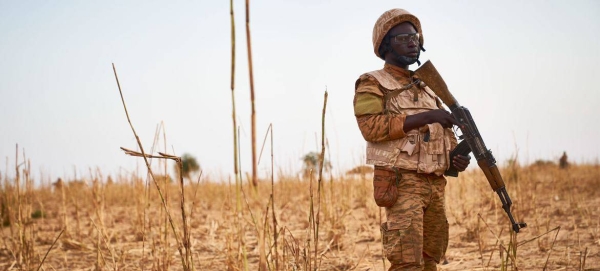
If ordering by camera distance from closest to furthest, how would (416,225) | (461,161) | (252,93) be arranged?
(252,93) < (416,225) < (461,161)

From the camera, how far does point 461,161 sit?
218 centimetres

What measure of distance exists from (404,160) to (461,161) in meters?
0.29

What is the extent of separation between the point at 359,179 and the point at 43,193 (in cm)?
561

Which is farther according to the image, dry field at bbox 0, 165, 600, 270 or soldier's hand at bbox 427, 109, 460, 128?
dry field at bbox 0, 165, 600, 270

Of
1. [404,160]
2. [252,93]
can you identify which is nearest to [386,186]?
[404,160]

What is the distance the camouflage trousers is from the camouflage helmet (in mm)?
665

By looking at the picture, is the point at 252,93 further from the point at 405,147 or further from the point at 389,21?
the point at 389,21

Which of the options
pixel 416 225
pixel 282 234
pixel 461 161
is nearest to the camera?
pixel 282 234

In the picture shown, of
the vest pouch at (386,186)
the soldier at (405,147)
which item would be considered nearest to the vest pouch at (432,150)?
the soldier at (405,147)

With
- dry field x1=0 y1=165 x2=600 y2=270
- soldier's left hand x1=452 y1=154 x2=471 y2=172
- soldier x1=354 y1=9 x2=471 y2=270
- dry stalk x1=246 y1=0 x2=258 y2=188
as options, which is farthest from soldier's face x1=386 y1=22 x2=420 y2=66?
dry stalk x1=246 y1=0 x2=258 y2=188

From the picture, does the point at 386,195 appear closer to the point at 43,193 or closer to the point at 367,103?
the point at 367,103

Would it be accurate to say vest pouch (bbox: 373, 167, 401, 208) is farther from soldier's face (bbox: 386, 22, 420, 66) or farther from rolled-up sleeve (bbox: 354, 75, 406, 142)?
soldier's face (bbox: 386, 22, 420, 66)

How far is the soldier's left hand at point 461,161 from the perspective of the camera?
217 centimetres

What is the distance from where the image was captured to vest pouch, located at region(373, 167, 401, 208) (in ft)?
6.78
